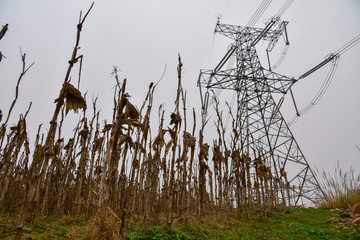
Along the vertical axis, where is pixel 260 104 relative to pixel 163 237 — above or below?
above

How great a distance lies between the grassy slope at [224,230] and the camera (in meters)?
3.29

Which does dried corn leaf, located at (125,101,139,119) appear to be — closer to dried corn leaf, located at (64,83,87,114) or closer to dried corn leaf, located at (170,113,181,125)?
dried corn leaf, located at (64,83,87,114)

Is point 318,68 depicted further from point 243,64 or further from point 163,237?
point 163,237

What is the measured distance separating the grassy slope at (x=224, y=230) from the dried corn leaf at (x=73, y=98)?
1.81 m

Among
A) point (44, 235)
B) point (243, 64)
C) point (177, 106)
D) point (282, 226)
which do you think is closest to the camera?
point (44, 235)

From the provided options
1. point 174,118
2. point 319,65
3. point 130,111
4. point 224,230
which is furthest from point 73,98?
point 319,65

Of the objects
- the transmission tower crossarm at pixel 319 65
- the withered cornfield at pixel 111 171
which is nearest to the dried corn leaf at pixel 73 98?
the withered cornfield at pixel 111 171

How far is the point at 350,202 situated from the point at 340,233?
10.3ft

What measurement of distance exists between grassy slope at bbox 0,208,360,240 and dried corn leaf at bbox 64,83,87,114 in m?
1.81

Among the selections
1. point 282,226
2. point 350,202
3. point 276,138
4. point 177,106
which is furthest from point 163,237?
point 276,138

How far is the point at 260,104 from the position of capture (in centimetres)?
1297

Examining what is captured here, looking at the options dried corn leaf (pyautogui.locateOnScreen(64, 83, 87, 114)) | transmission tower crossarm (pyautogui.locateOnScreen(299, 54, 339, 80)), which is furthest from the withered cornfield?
transmission tower crossarm (pyautogui.locateOnScreen(299, 54, 339, 80))

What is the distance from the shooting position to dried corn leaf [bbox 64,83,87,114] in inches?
73.2

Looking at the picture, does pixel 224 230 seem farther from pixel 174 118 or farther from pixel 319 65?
pixel 319 65
